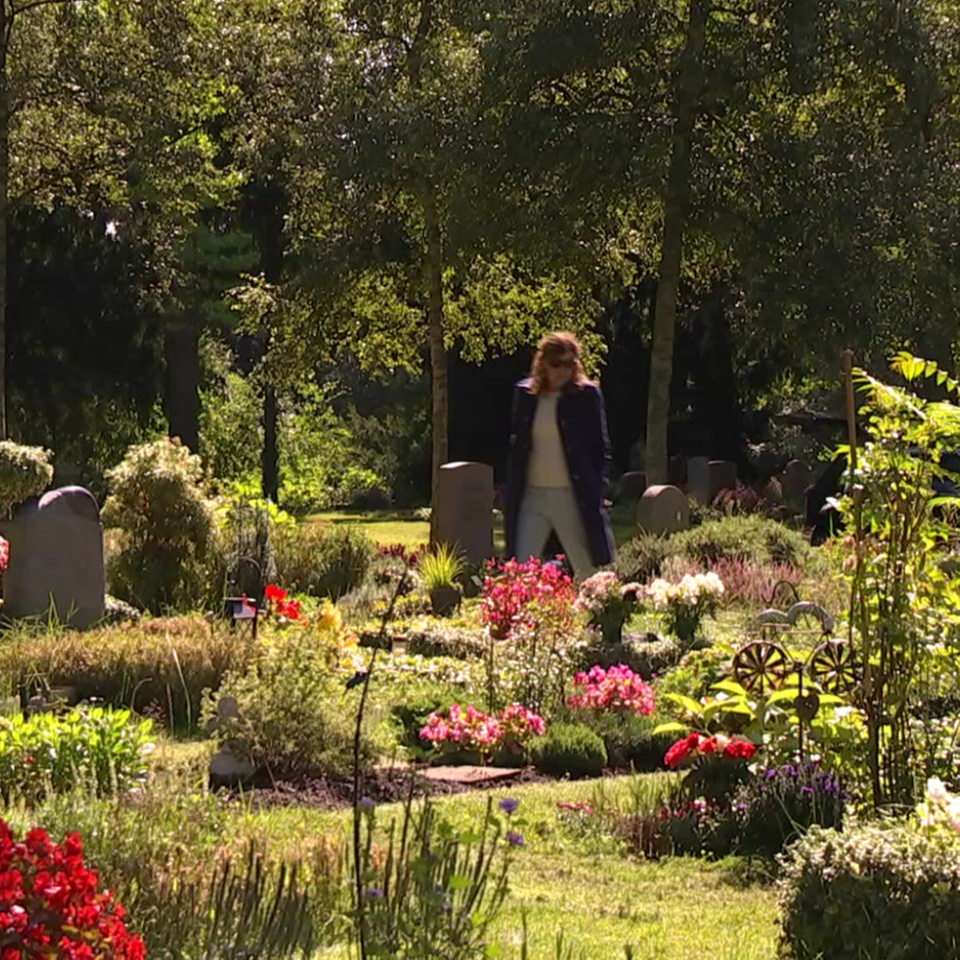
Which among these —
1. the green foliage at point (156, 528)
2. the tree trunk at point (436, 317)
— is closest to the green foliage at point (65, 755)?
the green foliage at point (156, 528)

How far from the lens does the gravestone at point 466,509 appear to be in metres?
18.1

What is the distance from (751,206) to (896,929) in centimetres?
1887

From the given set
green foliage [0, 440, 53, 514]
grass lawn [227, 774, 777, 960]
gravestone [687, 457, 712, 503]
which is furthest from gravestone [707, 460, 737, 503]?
grass lawn [227, 774, 777, 960]

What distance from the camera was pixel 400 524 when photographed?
102 ft

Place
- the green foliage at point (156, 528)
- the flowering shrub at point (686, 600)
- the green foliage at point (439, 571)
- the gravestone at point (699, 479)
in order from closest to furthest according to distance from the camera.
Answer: the flowering shrub at point (686, 600) → the green foliage at point (156, 528) → the green foliage at point (439, 571) → the gravestone at point (699, 479)

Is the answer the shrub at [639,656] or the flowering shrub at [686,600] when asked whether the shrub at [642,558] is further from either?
the shrub at [639,656]

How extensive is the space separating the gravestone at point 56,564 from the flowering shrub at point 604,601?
11.6 feet

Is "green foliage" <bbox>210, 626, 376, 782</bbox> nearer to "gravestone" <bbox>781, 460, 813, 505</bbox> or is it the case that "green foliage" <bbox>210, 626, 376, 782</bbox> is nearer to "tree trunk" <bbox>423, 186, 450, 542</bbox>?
"tree trunk" <bbox>423, 186, 450, 542</bbox>

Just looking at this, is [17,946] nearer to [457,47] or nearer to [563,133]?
[563,133]

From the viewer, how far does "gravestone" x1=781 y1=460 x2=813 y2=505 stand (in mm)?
Answer: 32094

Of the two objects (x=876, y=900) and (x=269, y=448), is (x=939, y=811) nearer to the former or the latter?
(x=876, y=900)

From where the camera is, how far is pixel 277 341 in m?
27.8

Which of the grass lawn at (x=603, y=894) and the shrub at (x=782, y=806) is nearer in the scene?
the grass lawn at (x=603, y=894)

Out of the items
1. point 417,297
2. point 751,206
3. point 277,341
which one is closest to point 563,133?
point 751,206
